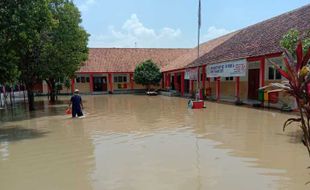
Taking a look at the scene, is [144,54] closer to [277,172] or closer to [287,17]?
[287,17]

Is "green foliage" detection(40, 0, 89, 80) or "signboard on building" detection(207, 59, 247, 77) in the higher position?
"green foliage" detection(40, 0, 89, 80)

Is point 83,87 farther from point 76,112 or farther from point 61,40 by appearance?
point 76,112

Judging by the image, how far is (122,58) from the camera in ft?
135

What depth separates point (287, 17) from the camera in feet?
67.4

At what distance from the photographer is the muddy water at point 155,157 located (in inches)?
220

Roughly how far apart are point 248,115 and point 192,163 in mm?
8650

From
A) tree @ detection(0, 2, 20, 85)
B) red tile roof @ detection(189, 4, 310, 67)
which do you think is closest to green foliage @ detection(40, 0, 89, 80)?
tree @ detection(0, 2, 20, 85)

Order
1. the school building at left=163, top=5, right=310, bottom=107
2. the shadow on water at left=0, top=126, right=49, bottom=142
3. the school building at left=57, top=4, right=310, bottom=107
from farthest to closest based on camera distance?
1. the school building at left=57, top=4, right=310, bottom=107
2. the school building at left=163, top=5, right=310, bottom=107
3. the shadow on water at left=0, top=126, right=49, bottom=142

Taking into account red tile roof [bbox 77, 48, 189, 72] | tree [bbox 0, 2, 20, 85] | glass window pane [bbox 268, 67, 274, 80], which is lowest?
glass window pane [bbox 268, 67, 274, 80]

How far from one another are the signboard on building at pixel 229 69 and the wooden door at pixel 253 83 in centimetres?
195

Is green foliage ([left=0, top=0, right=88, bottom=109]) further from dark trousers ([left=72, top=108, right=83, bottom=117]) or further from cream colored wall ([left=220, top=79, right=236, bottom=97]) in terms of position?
cream colored wall ([left=220, top=79, right=236, bottom=97])

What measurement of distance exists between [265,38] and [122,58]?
24865 mm

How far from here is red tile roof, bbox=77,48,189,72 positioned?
38.9 meters

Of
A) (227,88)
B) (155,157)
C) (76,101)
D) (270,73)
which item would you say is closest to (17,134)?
(76,101)
